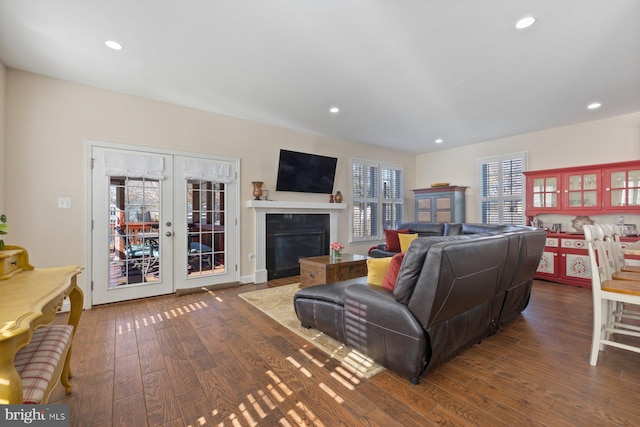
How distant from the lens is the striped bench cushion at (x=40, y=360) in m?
1.13

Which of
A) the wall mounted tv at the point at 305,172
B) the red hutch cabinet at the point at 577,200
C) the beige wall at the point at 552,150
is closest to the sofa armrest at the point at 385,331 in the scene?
the wall mounted tv at the point at 305,172

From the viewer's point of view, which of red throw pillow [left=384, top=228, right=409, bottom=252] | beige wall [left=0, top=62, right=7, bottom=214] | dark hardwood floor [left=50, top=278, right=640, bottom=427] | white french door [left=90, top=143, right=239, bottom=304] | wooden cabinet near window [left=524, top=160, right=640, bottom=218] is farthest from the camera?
red throw pillow [left=384, top=228, right=409, bottom=252]

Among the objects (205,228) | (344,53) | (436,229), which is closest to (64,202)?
(205,228)

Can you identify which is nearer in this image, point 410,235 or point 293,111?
point 293,111

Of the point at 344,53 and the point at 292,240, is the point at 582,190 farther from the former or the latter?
the point at 292,240

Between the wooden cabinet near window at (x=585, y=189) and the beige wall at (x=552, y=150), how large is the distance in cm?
29

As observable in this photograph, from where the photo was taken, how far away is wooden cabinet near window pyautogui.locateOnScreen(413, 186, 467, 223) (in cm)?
597

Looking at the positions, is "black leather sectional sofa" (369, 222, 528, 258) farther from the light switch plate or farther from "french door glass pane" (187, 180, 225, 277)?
the light switch plate

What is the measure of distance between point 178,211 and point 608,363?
15.3ft

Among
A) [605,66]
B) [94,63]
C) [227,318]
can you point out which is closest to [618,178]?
[605,66]

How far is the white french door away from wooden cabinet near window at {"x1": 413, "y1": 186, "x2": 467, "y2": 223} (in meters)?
4.21

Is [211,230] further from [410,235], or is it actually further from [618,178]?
[618,178]

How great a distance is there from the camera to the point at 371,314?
2.04m

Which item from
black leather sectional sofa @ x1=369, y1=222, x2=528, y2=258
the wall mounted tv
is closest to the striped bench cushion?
the wall mounted tv
